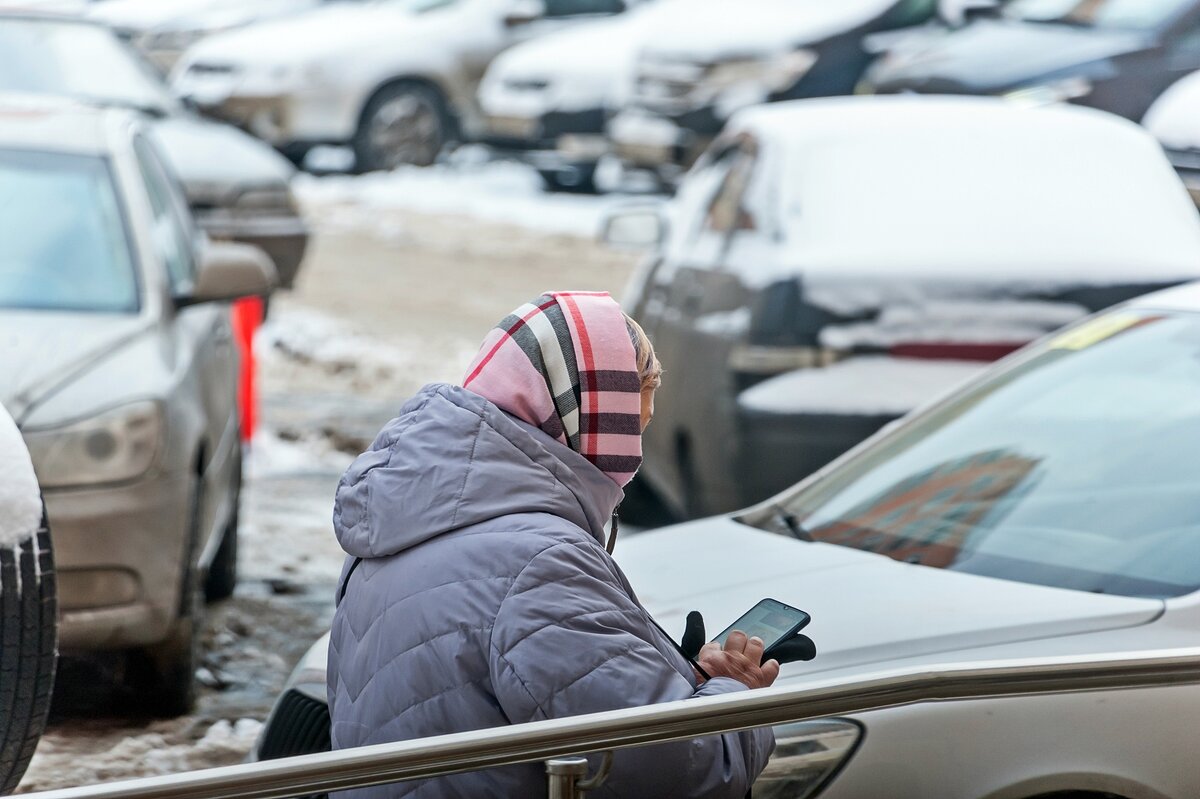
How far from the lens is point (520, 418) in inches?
87.3

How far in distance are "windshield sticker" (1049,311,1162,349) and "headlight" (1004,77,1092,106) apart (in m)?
6.00

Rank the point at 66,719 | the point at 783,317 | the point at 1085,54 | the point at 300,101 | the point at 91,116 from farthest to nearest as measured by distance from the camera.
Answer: the point at 300,101 < the point at 1085,54 < the point at 91,116 < the point at 783,317 < the point at 66,719

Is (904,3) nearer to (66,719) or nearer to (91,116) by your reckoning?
(91,116)

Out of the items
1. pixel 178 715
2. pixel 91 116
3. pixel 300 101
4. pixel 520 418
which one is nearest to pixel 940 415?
pixel 520 418

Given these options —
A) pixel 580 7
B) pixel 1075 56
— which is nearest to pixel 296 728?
pixel 1075 56

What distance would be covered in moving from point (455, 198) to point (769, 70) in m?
4.54

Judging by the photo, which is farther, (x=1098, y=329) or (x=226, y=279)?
(x=226, y=279)

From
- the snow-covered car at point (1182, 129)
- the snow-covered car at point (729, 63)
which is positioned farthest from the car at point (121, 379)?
the snow-covered car at point (729, 63)

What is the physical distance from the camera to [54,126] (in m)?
5.52

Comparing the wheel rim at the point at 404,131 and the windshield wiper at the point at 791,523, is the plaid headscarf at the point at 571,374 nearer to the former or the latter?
the windshield wiper at the point at 791,523

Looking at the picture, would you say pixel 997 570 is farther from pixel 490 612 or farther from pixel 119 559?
pixel 119 559

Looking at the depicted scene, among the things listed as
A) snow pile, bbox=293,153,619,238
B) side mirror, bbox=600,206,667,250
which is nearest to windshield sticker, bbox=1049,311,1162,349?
side mirror, bbox=600,206,667,250

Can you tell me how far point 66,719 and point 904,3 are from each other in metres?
9.30

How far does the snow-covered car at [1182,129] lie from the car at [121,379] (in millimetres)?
3935
